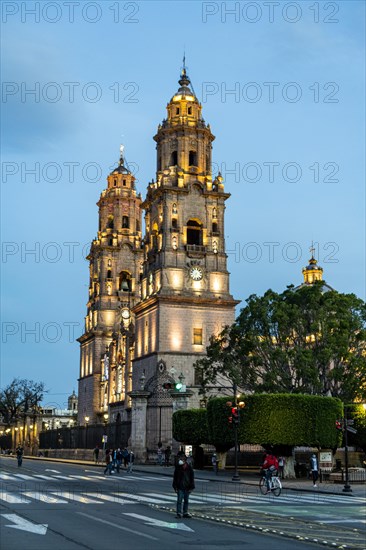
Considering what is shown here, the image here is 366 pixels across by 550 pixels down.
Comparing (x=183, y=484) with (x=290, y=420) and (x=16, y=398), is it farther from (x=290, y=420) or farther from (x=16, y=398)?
(x=16, y=398)

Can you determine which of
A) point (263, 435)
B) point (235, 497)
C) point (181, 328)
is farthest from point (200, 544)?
point (181, 328)

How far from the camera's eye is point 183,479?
809 inches

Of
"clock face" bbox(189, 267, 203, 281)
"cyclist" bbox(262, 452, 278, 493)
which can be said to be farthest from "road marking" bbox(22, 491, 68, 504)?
"clock face" bbox(189, 267, 203, 281)

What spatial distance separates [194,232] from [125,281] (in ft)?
107

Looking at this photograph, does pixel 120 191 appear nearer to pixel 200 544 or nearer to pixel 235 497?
pixel 235 497

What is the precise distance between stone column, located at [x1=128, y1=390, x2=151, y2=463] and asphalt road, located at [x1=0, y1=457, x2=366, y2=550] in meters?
24.8

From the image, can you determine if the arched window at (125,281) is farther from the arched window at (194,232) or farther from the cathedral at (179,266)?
the arched window at (194,232)

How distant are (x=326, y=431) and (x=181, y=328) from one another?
122ft

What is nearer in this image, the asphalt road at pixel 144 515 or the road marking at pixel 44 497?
the asphalt road at pixel 144 515

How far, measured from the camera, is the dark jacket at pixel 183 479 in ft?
67.3

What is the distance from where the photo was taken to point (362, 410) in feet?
159

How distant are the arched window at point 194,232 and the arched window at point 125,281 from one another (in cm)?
3171

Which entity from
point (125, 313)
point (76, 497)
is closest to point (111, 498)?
point (76, 497)

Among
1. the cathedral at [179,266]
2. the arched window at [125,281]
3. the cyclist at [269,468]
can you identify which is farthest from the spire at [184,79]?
the cyclist at [269,468]
